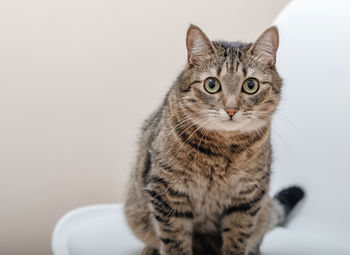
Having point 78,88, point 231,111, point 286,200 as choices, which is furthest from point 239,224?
point 78,88

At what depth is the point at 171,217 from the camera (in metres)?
1.02

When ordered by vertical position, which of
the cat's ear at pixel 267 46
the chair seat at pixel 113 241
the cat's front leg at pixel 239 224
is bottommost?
the chair seat at pixel 113 241

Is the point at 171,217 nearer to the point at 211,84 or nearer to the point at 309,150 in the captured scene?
the point at 211,84

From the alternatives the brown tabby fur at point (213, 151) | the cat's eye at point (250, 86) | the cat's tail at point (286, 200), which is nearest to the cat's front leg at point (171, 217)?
the brown tabby fur at point (213, 151)

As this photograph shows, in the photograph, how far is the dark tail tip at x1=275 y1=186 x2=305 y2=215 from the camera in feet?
4.58

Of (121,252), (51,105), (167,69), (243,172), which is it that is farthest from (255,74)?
(51,105)

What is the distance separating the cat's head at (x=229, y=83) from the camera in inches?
37.3

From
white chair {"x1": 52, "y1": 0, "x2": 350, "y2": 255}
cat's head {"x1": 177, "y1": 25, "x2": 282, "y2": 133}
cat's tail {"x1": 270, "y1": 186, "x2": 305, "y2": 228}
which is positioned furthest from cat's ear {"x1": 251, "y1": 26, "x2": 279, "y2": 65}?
cat's tail {"x1": 270, "y1": 186, "x2": 305, "y2": 228}

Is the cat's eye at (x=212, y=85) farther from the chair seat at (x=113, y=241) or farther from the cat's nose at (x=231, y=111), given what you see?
the chair seat at (x=113, y=241)

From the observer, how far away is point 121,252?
1192 mm

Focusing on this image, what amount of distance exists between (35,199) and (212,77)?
1.20 m

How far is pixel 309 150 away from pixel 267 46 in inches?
21.8

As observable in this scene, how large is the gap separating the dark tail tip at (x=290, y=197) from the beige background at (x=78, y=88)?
2.11 feet

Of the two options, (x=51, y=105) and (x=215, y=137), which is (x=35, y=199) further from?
(x=215, y=137)
